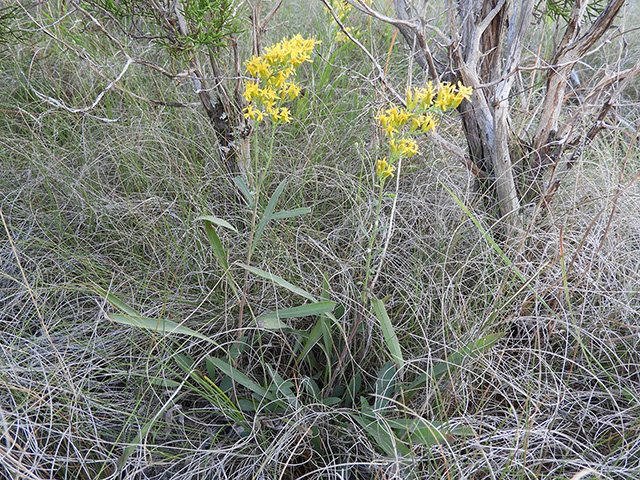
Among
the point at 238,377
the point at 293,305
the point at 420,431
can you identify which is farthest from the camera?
the point at 293,305

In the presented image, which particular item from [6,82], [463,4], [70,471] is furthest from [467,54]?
[6,82]

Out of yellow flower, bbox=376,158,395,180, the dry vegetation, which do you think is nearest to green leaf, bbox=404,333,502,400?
the dry vegetation

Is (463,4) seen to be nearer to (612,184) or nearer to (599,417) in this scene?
(612,184)

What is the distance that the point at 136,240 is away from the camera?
158 cm

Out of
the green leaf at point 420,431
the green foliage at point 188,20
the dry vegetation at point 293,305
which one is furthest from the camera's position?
the green foliage at point 188,20

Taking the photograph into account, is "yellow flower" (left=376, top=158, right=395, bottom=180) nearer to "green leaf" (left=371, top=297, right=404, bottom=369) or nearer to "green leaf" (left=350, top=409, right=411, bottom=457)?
"green leaf" (left=371, top=297, right=404, bottom=369)

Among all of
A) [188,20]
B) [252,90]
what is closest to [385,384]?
[252,90]

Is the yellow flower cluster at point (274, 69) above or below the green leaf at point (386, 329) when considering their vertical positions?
above

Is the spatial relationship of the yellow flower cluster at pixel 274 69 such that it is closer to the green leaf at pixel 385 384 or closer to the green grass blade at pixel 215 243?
the green grass blade at pixel 215 243

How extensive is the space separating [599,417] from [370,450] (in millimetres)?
607

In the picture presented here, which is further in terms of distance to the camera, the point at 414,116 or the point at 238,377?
the point at 238,377

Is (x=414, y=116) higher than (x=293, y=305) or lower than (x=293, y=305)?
higher

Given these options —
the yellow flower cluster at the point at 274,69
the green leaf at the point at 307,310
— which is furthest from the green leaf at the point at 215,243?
the yellow flower cluster at the point at 274,69

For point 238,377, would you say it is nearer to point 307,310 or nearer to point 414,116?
point 307,310
